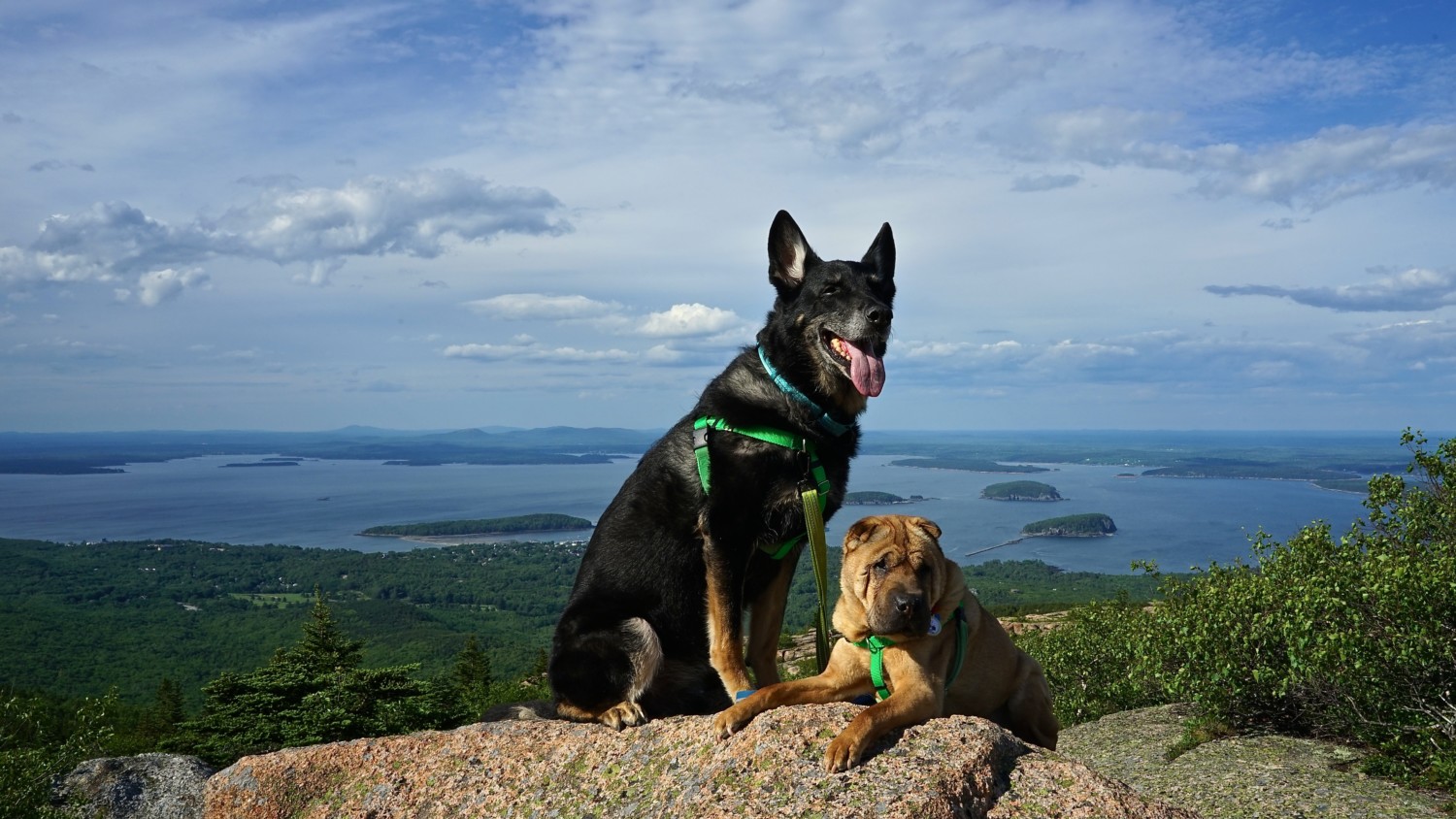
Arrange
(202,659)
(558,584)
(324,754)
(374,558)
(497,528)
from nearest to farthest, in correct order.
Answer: (324,754)
(202,659)
(558,584)
(374,558)
(497,528)

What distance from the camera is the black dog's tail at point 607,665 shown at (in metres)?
4.71

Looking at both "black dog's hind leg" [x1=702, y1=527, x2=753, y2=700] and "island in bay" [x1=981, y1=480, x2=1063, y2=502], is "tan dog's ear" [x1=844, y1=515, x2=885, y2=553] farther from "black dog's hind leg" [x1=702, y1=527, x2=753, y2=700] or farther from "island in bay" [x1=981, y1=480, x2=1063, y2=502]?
"island in bay" [x1=981, y1=480, x2=1063, y2=502]

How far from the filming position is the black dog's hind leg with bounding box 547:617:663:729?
4.70 metres

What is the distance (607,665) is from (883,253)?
9.10 feet

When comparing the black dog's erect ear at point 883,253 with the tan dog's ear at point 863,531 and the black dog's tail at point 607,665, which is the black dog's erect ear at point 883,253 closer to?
the tan dog's ear at point 863,531

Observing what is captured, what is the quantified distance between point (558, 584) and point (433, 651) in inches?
1230

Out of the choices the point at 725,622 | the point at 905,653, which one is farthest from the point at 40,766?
the point at 905,653

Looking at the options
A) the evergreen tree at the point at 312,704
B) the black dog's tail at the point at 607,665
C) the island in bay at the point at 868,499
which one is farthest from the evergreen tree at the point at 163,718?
the black dog's tail at the point at 607,665

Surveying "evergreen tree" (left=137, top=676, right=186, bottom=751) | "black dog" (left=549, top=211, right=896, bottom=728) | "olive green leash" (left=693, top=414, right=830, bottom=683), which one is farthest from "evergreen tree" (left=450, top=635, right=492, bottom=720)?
"olive green leash" (left=693, top=414, right=830, bottom=683)

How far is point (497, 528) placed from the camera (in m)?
139

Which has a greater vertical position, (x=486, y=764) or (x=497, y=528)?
(x=486, y=764)

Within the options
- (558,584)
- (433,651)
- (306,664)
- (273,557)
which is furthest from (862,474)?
(306,664)

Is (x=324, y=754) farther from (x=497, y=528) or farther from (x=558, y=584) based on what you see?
(x=497, y=528)

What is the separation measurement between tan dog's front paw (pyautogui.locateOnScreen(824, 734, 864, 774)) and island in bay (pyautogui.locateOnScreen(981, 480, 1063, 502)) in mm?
147323
